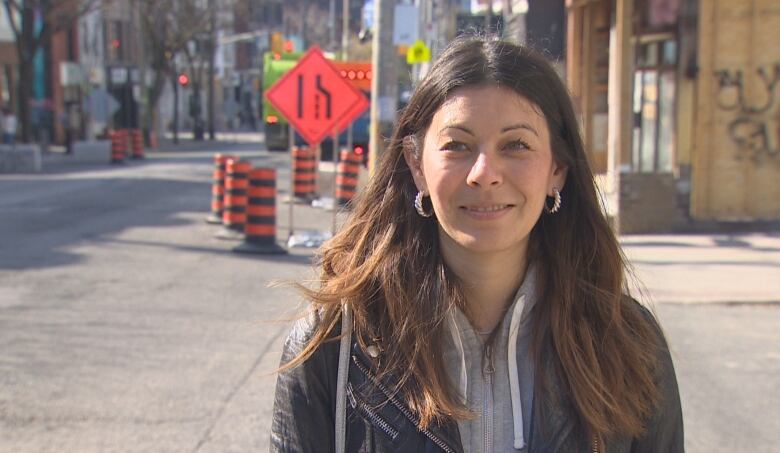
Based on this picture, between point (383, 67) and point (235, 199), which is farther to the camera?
point (383, 67)

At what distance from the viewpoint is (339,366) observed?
2092 millimetres

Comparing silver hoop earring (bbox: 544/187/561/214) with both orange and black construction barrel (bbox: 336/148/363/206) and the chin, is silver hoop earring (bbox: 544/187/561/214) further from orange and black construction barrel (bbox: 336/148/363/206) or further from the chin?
orange and black construction barrel (bbox: 336/148/363/206)

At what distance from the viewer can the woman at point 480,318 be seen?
2.08 m

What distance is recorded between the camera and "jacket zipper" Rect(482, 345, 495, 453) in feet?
6.83

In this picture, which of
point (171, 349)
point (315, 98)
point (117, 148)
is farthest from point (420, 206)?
point (117, 148)

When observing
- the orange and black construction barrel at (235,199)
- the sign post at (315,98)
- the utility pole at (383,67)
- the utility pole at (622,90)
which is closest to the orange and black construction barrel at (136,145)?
the utility pole at (383,67)

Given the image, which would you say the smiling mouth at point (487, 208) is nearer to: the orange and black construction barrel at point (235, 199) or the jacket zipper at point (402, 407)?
the jacket zipper at point (402, 407)

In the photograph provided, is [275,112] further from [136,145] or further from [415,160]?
[415,160]

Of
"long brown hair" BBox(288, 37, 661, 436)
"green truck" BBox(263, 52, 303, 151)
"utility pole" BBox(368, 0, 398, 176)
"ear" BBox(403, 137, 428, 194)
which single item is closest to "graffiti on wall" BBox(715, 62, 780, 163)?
"utility pole" BBox(368, 0, 398, 176)

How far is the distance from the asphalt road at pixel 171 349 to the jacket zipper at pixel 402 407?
57 centimetres

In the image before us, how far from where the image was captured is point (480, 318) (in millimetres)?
2221

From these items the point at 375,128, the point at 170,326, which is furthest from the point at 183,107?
the point at 170,326

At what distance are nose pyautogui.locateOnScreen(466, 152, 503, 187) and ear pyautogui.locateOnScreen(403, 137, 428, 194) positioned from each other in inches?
6.7

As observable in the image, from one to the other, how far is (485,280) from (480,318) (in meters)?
0.08
